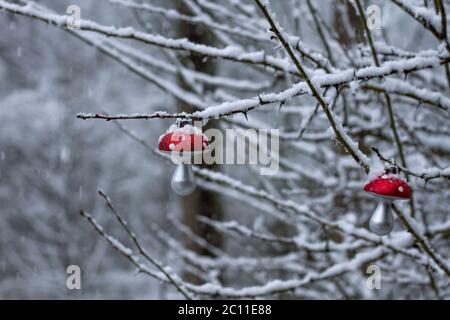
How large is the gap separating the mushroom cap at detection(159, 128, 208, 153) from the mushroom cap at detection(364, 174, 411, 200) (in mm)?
524

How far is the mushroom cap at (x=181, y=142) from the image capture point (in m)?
1.46

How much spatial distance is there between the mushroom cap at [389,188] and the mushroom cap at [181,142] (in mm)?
524

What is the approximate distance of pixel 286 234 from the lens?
8930 millimetres

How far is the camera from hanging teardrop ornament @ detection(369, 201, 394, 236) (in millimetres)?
1614

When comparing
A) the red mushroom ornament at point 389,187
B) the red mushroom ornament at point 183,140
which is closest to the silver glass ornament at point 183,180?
the red mushroom ornament at point 183,140

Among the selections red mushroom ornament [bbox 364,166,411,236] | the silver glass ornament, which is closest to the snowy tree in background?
red mushroom ornament [bbox 364,166,411,236]

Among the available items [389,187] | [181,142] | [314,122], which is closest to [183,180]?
[181,142]

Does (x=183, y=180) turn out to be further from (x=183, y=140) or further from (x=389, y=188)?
(x=389, y=188)

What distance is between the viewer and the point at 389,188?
4.87 feet

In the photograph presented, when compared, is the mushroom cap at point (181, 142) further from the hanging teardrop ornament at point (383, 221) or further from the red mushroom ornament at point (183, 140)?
the hanging teardrop ornament at point (383, 221)
